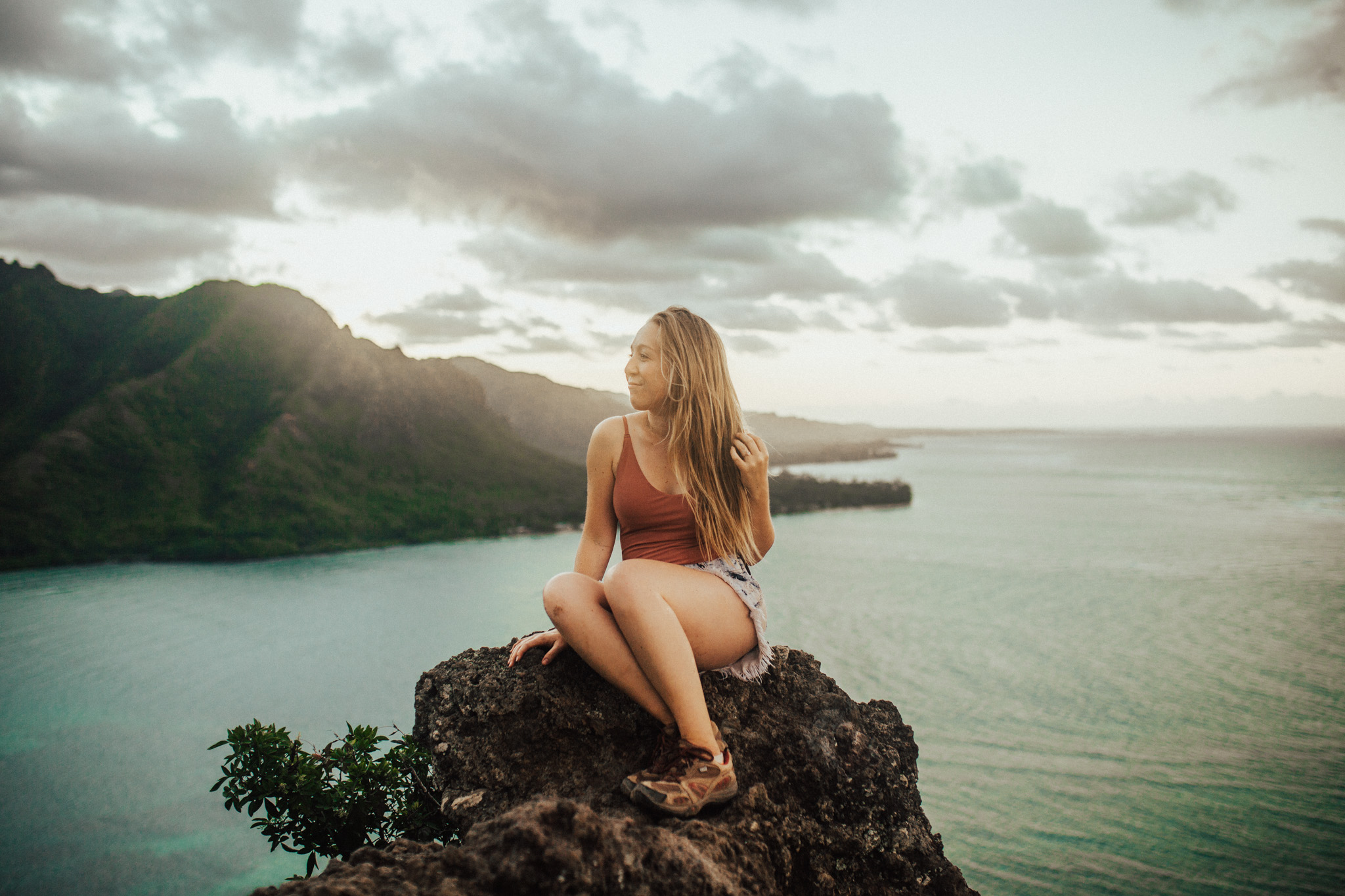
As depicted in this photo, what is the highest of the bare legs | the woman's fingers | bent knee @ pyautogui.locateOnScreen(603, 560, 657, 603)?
bent knee @ pyautogui.locateOnScreen(603, 560, 657, 603)

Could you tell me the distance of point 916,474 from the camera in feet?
467

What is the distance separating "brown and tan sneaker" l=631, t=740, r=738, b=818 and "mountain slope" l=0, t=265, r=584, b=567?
78509 mm

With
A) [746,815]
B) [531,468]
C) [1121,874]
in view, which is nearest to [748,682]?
[746,815]

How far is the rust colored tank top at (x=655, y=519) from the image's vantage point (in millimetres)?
3717

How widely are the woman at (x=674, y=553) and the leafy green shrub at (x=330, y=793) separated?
0.99 m

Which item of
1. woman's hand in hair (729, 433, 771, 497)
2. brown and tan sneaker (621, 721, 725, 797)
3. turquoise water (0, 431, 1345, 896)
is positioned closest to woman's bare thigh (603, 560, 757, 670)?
brown and tan sneaker (621, 721, 725, 797)

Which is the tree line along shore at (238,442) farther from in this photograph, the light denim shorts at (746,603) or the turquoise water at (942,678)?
the light denim shorts at (746,603)

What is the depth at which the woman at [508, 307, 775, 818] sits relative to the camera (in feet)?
10.4

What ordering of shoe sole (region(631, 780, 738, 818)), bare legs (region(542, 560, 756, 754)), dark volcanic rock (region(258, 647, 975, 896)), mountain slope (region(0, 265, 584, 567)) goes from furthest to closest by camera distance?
mountain slope (region(0, 265, 584, 567)) < bare legs (region(542, 560, 756, 754)) < shoe sole (region(631, 780, 738, 818)) < dark volcanic rock (region(258, 647, 975, 896))

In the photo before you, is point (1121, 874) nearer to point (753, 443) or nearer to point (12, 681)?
point (753, 443)

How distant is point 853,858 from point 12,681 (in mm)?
50707

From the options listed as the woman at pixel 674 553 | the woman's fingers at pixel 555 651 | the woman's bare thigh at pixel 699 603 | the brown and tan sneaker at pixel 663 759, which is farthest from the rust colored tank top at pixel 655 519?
the brown and tan sneaker at pixel 663 759

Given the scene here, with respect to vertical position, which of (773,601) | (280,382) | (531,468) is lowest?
(773,601)

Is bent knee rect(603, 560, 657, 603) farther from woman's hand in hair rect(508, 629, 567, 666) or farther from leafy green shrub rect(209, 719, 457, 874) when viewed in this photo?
leafy green shrub rect(209, 719, 457, 874)
